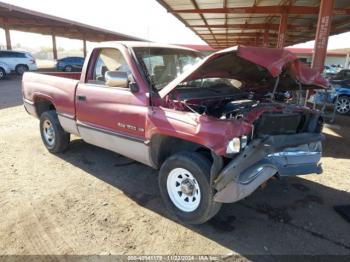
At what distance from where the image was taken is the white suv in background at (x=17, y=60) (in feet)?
72.3

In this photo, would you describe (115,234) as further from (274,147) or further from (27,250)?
(274,147)

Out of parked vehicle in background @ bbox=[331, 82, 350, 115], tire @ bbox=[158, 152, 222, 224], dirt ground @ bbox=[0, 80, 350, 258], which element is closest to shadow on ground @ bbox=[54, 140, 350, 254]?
dirt ground @ bbox=[0, 80, 350, 258]

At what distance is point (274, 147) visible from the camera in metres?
3.50

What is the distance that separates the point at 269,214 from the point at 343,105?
9277mm

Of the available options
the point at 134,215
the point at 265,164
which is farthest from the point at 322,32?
the point at 134,215

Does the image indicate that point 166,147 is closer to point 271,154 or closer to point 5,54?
point 271,154

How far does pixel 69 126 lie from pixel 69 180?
3.13ft

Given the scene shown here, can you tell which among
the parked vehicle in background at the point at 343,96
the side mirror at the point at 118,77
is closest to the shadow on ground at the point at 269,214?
the side mirror at the point at 118,77

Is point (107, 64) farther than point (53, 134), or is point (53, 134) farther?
point (53, 134)

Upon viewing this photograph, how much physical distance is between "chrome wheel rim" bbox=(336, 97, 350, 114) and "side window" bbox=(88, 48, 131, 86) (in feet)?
31.3

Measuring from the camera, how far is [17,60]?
2259 centimetres

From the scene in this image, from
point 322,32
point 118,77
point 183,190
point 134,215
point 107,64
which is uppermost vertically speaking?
point 322,32

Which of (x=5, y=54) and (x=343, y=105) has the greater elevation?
(x=5, y=54)

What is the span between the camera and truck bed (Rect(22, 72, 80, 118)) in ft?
16.7
